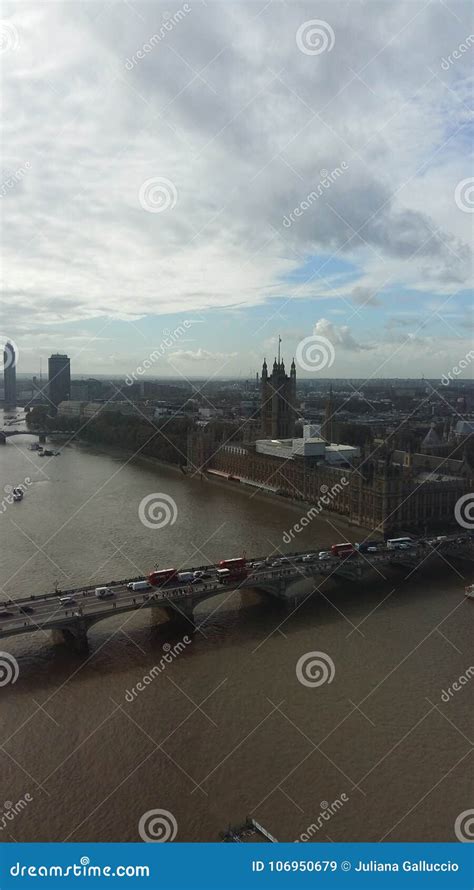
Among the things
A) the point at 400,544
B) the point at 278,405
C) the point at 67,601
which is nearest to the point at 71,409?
→ the point at 278,405

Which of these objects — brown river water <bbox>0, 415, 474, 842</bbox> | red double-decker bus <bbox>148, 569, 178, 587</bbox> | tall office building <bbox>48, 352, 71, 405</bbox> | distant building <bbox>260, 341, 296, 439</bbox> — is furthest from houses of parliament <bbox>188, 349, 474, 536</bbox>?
tall office building <bbox>48, 352, 71, 405</bbox>

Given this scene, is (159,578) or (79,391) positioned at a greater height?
(79,391)

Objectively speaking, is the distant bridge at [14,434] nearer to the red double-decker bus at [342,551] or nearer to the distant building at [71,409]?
the distant building at [71,409]

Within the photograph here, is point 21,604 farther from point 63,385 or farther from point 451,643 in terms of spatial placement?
point 63,385

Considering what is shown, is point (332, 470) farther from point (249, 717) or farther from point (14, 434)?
point (14, 434)

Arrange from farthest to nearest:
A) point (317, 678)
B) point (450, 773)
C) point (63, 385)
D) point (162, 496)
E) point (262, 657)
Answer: point (63, 385)
point (162, 496)
point (262, 657)
point (317, 678)
point (450, 773)

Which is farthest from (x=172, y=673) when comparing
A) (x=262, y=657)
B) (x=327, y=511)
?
(x=327, y=511)

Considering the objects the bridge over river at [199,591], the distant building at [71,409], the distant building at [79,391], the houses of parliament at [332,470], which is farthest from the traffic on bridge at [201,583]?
the distant building at [79,391]

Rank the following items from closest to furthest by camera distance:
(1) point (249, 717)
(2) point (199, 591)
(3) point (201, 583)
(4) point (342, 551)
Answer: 1. (1) point (249, 717)
2. (2) point (199, 591)
3. (3) point (201, 583)
4. (4) point (342, 551)
